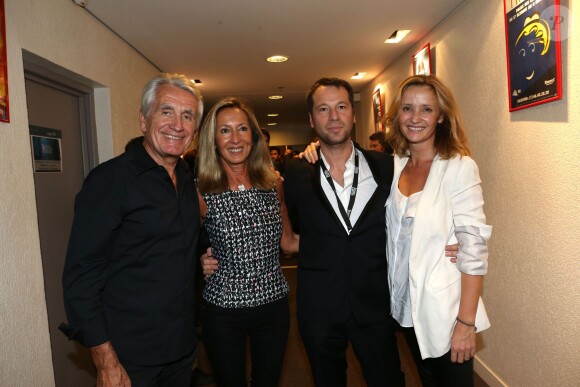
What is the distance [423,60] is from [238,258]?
3.42 meters

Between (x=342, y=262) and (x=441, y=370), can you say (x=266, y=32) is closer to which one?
(x=342, y=262)

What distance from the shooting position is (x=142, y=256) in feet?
4.85

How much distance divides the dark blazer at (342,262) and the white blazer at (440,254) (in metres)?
0.24

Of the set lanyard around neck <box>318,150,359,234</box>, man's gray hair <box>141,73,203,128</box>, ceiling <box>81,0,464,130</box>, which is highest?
ceiling <box>81,0,464,130</box>

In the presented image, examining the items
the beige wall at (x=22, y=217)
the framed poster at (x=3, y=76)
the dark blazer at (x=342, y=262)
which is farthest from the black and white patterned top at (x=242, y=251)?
the framed poster at (x=3, y=76)

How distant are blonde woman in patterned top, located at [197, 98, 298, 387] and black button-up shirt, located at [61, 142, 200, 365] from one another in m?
0.24

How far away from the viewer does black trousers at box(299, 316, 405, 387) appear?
1879 millimetres

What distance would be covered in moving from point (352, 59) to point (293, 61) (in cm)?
78

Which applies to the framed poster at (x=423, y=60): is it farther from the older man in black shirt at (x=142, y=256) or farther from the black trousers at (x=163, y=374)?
the black trousers at (x=163, y=374)

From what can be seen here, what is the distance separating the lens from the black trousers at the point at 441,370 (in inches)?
65.5

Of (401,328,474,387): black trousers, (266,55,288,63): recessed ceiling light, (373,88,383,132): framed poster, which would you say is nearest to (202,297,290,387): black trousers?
(401,328,474,387): black trousers

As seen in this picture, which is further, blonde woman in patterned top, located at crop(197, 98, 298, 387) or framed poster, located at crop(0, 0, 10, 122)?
framed poster, located at crop(0, 0, 10, 122)

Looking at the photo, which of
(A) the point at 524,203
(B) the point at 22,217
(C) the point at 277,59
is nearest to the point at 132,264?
(B) the point at 22,217

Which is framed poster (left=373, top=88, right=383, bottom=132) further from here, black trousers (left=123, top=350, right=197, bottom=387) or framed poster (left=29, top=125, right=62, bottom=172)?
black trousers (left=123, top=350, right=197, bottom=387)
